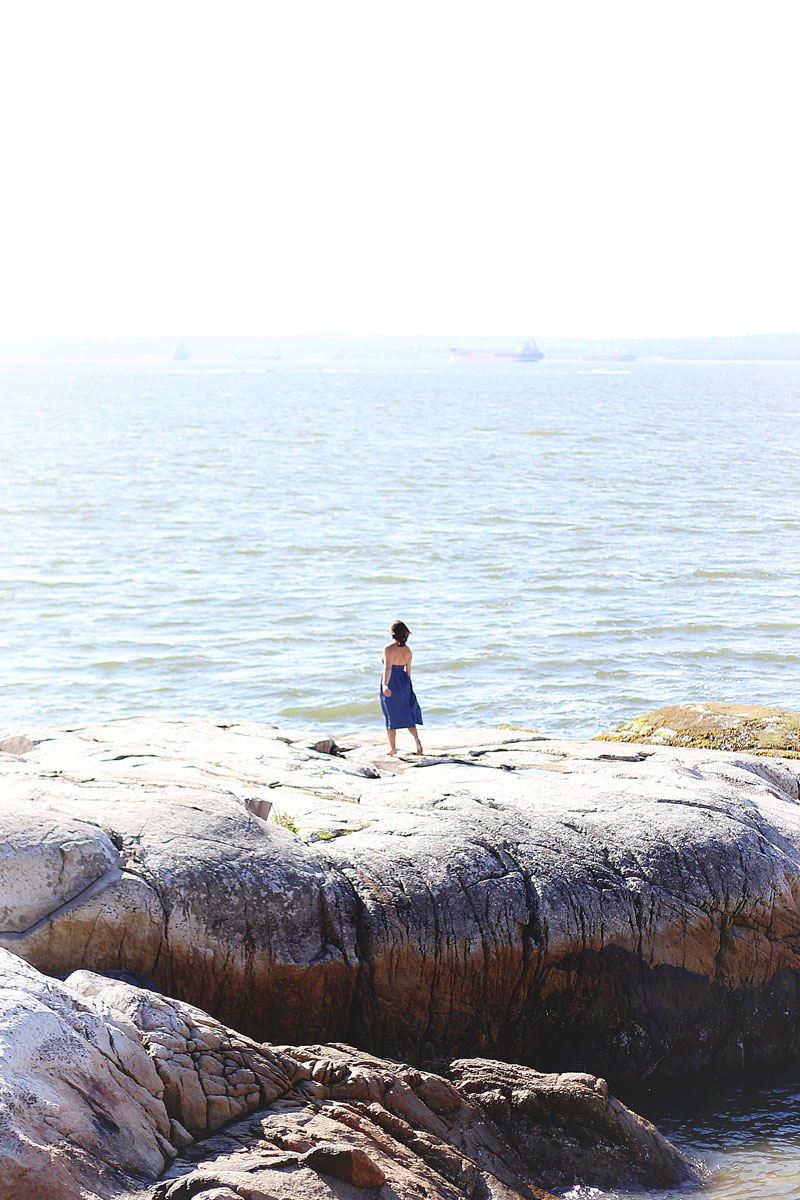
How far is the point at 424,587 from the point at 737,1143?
17134 millimetres

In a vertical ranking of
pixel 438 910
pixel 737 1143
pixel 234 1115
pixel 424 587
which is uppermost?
pixel 438 910

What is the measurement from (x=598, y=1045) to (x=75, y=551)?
22217mm

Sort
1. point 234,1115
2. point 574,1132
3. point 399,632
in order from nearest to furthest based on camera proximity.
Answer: point 234,1115 → point 574,1132 → point 399,632

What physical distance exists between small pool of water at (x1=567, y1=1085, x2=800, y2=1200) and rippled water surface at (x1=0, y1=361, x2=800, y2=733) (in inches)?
317

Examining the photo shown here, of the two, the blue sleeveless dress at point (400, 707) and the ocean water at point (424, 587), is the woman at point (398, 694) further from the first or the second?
the ocean water at point (424, 587)

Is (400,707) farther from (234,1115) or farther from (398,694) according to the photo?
(234,1115)

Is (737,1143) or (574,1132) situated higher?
(574,1132)

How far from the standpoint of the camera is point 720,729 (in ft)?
41.5

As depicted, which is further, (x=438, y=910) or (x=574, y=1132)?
(x=438, y=910)

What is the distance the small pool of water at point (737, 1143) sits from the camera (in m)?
6.30

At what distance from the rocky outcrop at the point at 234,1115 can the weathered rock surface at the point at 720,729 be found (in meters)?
6.17

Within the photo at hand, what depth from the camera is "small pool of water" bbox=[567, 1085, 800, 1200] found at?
20.7 feet

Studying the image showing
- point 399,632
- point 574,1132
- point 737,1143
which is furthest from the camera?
point 399,632

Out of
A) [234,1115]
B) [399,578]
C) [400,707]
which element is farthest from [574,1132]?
[399,578]
